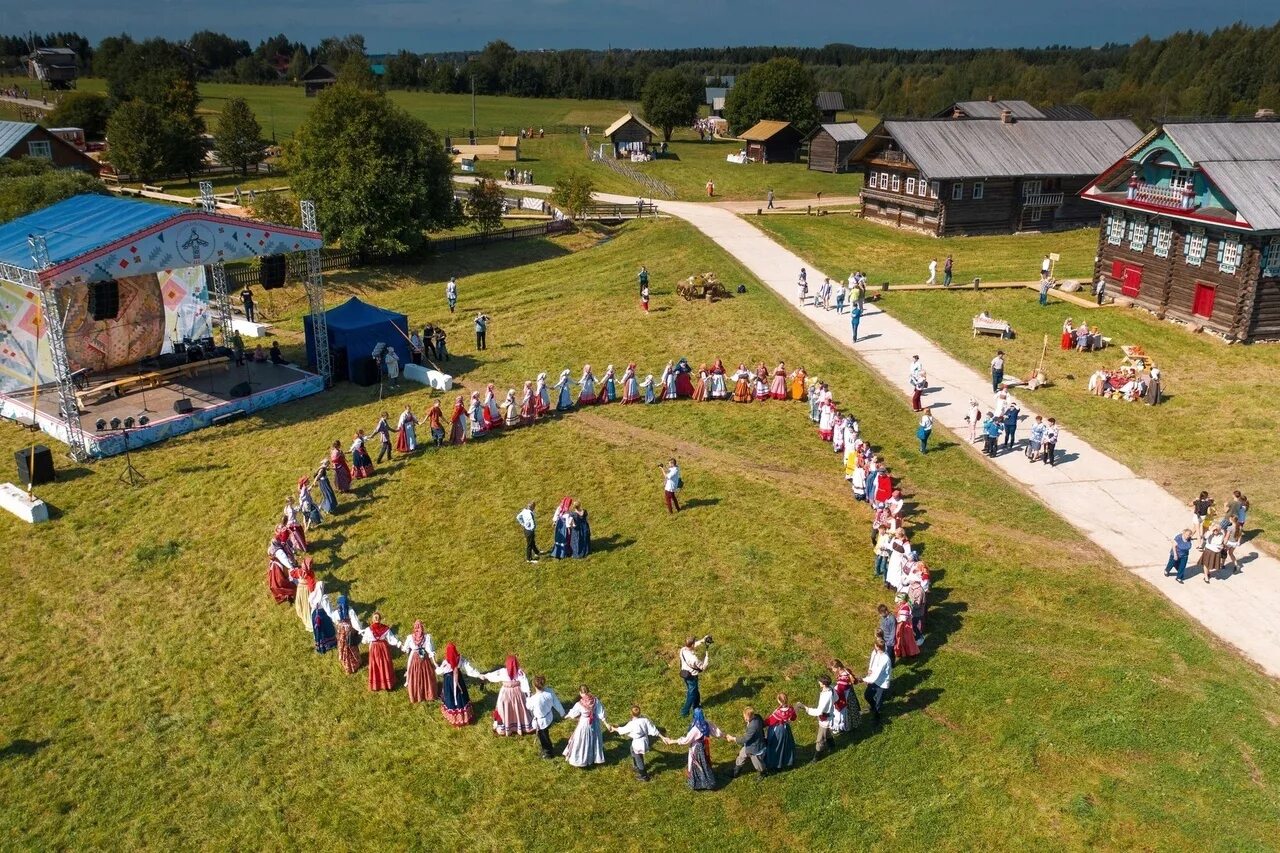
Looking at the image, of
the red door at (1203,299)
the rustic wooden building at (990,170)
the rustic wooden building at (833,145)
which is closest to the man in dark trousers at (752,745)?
the red door at (1203,299)

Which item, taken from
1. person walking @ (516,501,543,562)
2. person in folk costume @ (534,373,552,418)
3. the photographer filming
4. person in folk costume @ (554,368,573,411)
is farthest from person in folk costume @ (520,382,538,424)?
the photographer filming

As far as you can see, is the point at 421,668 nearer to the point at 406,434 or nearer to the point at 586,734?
the point at 586,734

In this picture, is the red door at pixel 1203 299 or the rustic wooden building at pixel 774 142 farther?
the rustic wooden building at pixel 774 142

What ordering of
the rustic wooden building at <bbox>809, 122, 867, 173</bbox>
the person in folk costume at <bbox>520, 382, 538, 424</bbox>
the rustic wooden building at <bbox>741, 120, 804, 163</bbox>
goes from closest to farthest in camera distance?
the person in folk costume at <bbox>520, 382, 538, 424</bbox>, the rustic wooden building at <bbox>809, 122, 867, 173</bbox>, the rustic wooden building at <bbox>741, 120, 804, 163</bbox>

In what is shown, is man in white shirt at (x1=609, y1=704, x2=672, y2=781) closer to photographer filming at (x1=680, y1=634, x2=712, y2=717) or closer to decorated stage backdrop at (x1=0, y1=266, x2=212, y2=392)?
photographer filming at (x1=680, y1=634, x2=712, y2=717)

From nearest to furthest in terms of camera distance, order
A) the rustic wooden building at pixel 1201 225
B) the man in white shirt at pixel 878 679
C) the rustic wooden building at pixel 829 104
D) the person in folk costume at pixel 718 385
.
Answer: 1. the man in white shirt at pixel 878 679
2. the person in folk costume at pixel 718 385
3. the rustic wooden building at pixel 1201 225
4. the rustic wooden building at pixel 829 104

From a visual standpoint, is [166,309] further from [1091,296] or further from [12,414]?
[1091,296]

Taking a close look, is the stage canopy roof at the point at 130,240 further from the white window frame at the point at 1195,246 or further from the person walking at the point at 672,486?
the white window frame at the point at 1195,246
